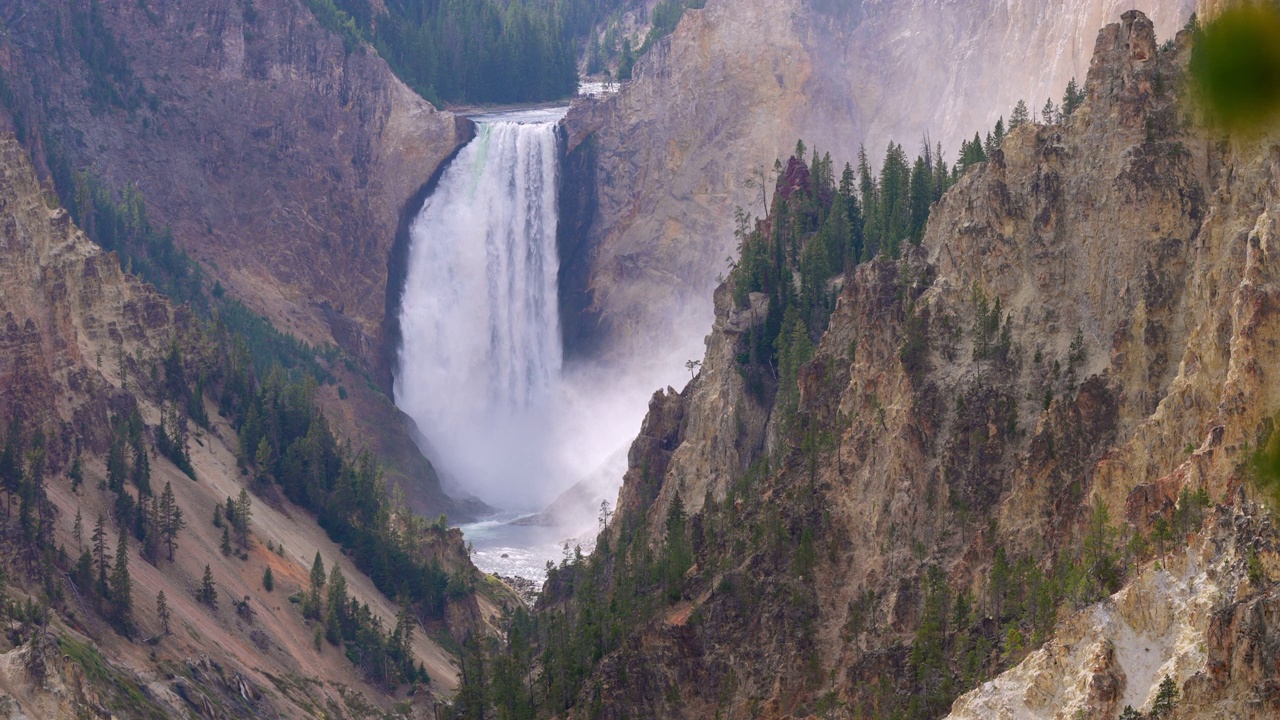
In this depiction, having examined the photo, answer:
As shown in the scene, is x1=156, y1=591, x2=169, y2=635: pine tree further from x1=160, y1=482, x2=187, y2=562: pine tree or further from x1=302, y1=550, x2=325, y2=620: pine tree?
x1=302, y1=550, x2=325, y2=620: pine tree

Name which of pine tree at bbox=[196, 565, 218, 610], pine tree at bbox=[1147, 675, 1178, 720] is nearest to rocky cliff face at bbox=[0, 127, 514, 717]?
pine tree at bbox=[196, 565, 218, 610]

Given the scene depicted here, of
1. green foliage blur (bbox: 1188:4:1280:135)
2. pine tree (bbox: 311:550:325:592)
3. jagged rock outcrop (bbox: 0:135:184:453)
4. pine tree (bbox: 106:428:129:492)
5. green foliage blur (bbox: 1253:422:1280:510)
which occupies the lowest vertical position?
pine tree (bbox: 311:550:325:592)

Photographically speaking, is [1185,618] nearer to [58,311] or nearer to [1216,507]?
[1216,507]

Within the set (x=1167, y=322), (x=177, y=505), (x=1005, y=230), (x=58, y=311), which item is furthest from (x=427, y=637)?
(x=1167, y=322)

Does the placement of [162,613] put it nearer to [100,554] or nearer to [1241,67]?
[100,554]

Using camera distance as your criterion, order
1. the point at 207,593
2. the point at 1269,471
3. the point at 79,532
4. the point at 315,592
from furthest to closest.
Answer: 1. the point at 315,592
2. the point at 207,593
3. the point at 79,532
4. the point at 1269,471

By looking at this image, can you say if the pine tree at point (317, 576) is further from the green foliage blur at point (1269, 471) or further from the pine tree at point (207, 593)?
the green foliage blur at point (1269, 471)

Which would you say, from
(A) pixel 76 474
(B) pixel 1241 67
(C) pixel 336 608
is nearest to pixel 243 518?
(C) pixel 336 608
